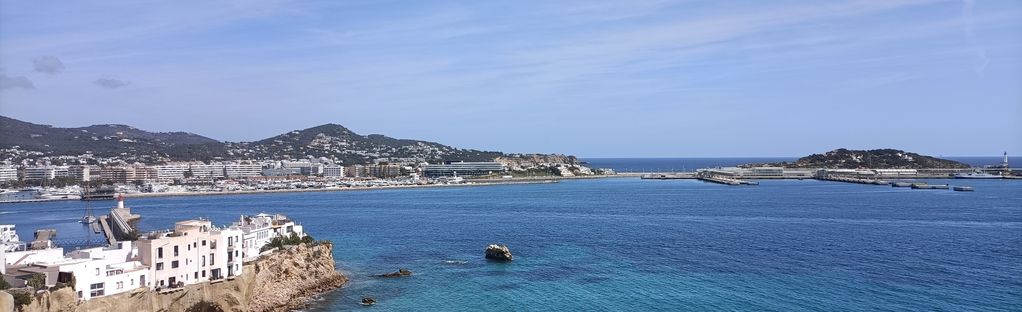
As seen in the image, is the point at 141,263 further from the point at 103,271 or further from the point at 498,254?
the point at 498,254

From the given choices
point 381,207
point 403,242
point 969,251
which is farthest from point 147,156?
point 969,251

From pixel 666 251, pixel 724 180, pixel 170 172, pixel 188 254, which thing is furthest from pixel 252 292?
pixel 170 172

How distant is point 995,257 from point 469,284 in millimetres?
24008

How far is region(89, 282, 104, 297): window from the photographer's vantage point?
733 inches

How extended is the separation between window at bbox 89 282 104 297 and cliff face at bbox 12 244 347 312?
338 millimetres

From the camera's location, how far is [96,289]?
18.8 meters

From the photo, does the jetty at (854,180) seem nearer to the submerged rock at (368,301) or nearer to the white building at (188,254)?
the submerged rock at (368,301)

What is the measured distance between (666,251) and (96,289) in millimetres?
25349

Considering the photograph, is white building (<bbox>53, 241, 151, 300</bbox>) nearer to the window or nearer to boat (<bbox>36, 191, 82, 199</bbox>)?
the window

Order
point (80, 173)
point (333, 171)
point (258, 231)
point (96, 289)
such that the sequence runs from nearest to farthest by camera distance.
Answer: point (96, 289), point (258, 231), point (80, 173), point (333, 171)


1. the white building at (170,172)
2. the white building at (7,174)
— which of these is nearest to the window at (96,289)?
the white building at (7,174)

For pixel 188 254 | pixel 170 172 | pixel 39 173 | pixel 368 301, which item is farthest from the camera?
pixel 170 172

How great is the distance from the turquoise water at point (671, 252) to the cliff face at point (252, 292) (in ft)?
4.12

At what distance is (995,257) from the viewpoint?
3269 centimetres
